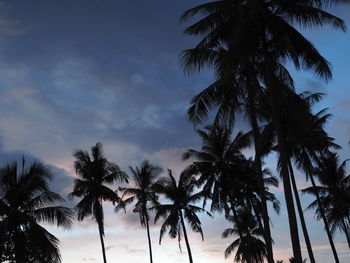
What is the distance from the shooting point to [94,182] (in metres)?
36.9

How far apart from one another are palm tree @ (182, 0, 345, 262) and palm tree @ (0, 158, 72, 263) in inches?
434

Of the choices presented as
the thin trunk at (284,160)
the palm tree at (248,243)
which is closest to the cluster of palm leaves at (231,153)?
the thin trunk at (284,160)

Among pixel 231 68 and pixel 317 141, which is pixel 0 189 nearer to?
pixel 231 68

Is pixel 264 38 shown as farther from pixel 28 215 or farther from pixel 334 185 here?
pixel 334 185

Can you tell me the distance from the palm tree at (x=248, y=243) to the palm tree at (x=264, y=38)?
26393mm

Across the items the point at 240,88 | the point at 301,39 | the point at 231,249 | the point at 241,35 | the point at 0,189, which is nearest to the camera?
the point at 241,35

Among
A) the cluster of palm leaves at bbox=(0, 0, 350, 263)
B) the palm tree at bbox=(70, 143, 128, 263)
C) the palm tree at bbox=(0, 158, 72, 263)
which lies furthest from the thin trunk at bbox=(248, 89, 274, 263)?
the palm tree at bbox=(70, 143, 128, 263)

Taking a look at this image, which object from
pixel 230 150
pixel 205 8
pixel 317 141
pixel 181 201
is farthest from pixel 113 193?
pixel 205 8

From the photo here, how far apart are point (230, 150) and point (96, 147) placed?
11.9 meters

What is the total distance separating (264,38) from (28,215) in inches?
608

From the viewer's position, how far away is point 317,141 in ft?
89.3

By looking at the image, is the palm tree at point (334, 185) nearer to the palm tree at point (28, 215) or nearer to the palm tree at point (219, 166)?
the palm tree at point (219, 166)

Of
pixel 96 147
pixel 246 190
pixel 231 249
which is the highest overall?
pixel 96 147

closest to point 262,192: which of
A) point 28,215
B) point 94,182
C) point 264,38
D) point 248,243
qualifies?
point 264,38
